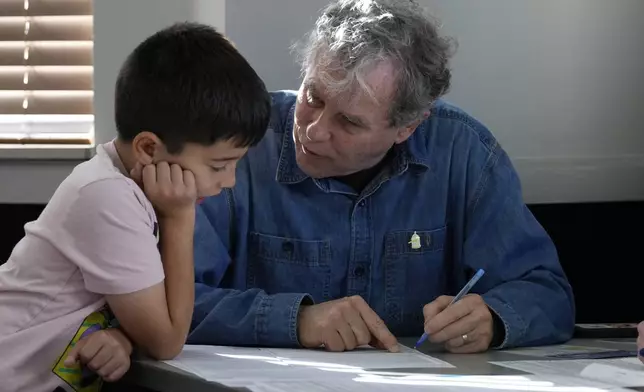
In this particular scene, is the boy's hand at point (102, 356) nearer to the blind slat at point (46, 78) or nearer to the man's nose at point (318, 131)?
the man's nose at point (318, 131)

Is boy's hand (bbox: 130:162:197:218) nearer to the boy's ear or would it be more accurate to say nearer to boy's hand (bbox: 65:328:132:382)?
the boy's ear

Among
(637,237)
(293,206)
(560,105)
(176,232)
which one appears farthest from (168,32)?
(637,237)

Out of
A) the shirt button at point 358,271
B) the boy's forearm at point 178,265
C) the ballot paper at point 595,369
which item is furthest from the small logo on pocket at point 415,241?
the boy's forearm at point 178,265

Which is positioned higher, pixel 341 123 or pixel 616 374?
pixel 341 123

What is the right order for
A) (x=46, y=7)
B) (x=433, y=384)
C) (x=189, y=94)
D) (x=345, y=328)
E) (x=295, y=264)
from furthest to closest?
(x=46, y=7) < (x=295, y=264) < (x=345, y=328) < (x=189, y=94) < (x=433, y=384)

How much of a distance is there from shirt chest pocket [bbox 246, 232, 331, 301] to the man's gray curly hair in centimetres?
29

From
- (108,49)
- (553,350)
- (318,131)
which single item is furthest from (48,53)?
(553,350)

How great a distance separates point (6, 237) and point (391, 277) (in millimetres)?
1061

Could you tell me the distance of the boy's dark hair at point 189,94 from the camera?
4.88 ft

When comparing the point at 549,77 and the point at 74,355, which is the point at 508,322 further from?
the point at 549,77

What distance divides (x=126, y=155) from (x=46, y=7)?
46.9 inches

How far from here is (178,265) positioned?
4.98 ft

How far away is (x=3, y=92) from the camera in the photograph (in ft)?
8.57

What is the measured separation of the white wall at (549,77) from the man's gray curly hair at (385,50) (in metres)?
0.53
